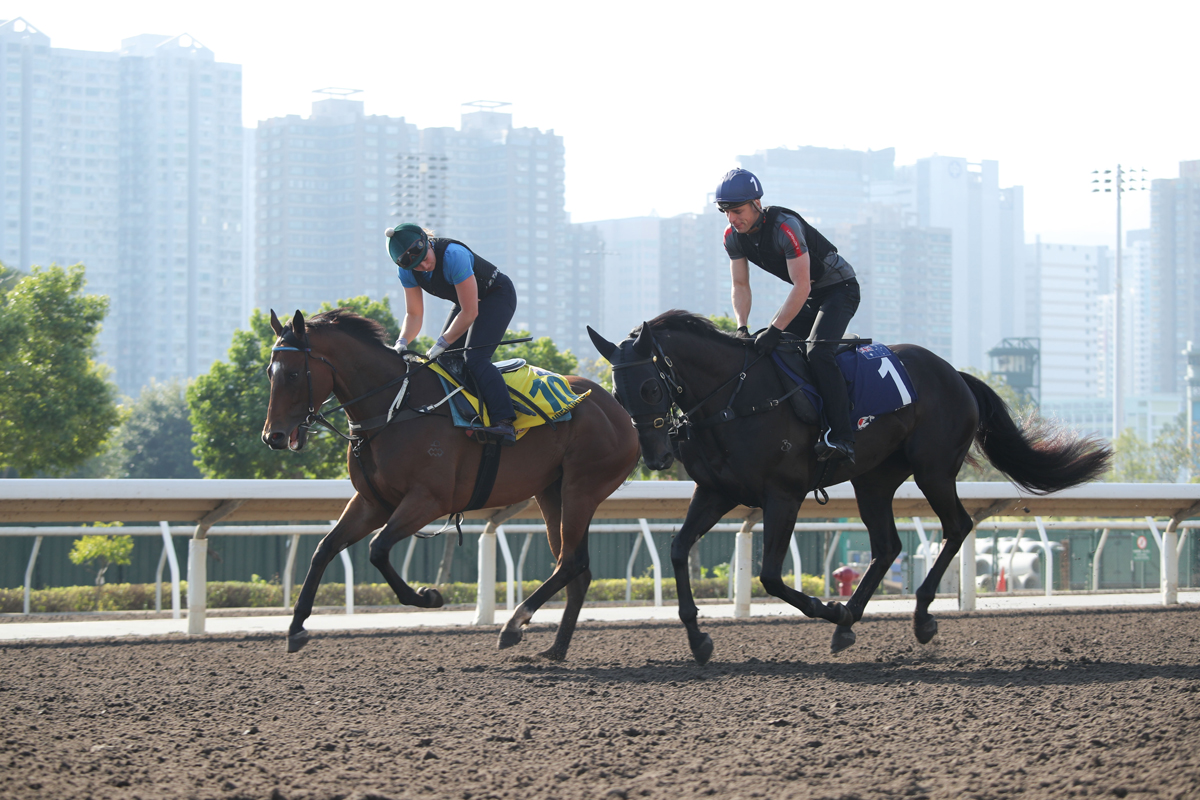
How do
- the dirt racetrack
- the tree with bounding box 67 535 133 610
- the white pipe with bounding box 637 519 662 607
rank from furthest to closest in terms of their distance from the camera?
the tree with bounding box 67 535 133 610, the white pipe with bounding box 637 519 662 607, the dirt racetrack

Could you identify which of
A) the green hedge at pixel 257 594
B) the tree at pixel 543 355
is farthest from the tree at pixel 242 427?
the green hedge at pixel 257 594

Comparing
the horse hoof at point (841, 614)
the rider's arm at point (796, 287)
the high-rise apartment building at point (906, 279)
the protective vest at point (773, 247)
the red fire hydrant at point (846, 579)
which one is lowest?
the red fire hydrant at point (846, 579)

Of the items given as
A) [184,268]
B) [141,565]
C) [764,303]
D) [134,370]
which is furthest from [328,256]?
[141,565]

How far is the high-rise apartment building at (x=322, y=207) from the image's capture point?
142875 mm

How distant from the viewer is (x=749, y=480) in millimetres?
6035

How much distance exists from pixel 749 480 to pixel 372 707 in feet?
7.46

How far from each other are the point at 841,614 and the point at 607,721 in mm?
2286

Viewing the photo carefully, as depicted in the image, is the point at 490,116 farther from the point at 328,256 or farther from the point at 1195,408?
the point at 1195,408

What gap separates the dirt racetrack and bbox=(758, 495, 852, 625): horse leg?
13.7 inches

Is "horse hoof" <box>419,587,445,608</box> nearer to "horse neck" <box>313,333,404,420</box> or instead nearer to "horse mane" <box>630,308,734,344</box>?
"horse neck" <box>313,333,404,420</box>

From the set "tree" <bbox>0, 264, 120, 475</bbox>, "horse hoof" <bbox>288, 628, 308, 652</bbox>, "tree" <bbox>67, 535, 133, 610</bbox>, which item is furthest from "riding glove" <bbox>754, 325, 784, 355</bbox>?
"tree" <bbox>0, 264, 120, 475</bbox>

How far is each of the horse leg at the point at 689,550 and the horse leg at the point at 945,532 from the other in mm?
1404

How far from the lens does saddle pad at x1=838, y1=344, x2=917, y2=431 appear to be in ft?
21.1

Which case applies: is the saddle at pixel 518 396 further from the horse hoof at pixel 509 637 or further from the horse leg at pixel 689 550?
the horse hoof at pixel 509 637
